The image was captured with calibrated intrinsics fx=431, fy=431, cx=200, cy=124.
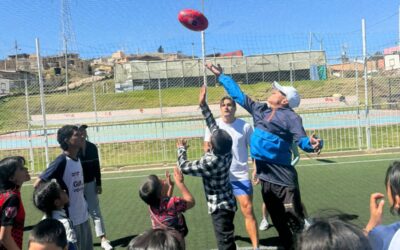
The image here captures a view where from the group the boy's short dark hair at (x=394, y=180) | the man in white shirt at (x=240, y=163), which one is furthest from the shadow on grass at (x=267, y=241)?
the boy's short dark hair at (x=394, y=180)

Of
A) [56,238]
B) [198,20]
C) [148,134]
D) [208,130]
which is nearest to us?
[56,238]

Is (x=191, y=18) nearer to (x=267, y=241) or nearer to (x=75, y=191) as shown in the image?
(x=267, y=241)

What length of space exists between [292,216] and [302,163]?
7309mm

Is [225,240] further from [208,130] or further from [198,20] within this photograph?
[198,20]

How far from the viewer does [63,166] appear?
4.33 m

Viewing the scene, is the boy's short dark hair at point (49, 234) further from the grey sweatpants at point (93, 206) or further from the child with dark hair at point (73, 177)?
the grey sweatpants at point (93, 206)

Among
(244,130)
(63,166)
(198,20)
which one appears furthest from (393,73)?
(63,166)

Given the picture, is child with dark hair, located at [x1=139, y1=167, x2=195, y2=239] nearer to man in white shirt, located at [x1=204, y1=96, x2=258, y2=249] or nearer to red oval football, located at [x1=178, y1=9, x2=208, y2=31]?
man in white shirt, located at [x1=204, y1=96, x2=258, y2=249]

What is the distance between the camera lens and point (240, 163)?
5207 mm

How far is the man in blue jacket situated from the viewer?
14.8ft

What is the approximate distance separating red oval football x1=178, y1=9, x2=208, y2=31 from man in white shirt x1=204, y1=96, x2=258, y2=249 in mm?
3618

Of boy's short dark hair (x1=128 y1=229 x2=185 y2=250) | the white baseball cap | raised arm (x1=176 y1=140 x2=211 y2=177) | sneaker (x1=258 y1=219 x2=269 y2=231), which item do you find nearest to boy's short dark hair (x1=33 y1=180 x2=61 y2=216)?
raised arm (x1=176 y1=140 x2=211 y2=177)

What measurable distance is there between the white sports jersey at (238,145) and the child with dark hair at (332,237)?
3374 mm

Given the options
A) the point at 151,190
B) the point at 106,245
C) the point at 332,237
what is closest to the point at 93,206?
the point at 106,245
